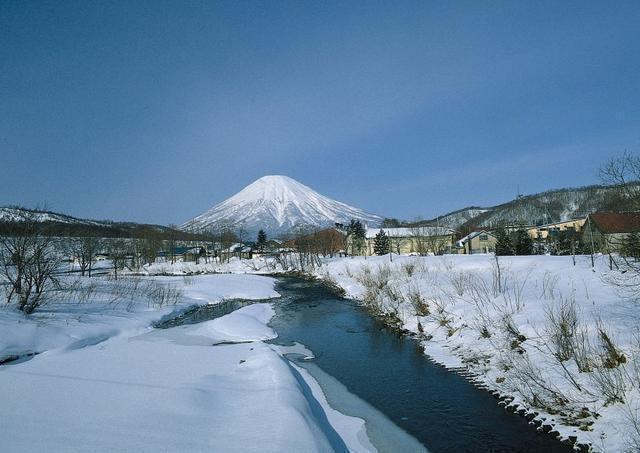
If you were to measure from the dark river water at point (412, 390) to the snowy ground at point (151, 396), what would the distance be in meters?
1.10

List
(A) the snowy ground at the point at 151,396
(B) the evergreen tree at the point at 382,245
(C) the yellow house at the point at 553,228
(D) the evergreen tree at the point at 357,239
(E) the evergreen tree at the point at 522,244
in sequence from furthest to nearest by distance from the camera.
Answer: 1. (D) the evergreen tree at the point at 357,239
2. (B) the evergreen tree at the point at 382,245
3. (C) the yellow house at the point at 553,228
4. (E) the evergreen tree at the point at 522,244
5. (A) the snowy ground at the point at 151,396

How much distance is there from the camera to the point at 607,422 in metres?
5.23

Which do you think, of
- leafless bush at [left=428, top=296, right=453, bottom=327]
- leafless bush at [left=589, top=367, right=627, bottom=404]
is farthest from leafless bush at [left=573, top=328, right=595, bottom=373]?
leafless bush at [left=428, top=296, right=453, bottom=327]

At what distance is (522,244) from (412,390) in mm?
36985

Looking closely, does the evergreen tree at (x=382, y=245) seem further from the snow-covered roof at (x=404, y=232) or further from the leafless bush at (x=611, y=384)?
the leafless bush at (x=611, y=384)

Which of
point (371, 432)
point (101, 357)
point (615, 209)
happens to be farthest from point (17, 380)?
point (615, 209)

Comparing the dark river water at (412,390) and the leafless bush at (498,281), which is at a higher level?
the leafless bush at (498,281)

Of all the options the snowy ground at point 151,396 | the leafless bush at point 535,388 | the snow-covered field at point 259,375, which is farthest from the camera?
the leafless bush at point 535,388

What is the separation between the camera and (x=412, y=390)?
801cm

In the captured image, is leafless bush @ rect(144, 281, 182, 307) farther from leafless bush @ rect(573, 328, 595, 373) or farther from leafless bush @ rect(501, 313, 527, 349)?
leafless bush @ rect(573, 328, 595, 373)

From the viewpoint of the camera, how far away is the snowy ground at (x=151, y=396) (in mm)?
4227

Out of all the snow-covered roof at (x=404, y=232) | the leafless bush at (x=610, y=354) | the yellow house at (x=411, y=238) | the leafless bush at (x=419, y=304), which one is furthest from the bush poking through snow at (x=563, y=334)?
the snow-covered roof at (x=404, y=232)

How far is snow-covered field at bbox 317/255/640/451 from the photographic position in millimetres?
5430

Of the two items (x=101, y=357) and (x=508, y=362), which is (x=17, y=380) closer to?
(x=101, y=357)
